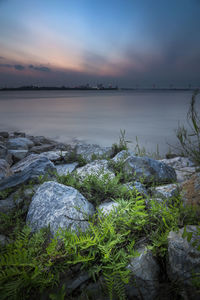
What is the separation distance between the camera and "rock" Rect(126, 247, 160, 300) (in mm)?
1345

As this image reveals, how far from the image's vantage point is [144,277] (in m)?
1.39

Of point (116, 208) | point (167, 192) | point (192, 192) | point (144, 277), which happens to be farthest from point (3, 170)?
point (192, 192)

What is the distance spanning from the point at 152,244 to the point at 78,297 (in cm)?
77

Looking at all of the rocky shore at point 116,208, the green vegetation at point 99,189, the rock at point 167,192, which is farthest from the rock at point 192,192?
the green vegetation at point 99,189

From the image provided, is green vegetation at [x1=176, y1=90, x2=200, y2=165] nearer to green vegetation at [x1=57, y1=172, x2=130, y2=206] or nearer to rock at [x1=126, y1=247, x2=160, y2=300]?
green vegetation at [x1=57, y1=172, x2=130, y2=206]

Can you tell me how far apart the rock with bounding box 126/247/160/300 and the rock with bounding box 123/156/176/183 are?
1.44 metres

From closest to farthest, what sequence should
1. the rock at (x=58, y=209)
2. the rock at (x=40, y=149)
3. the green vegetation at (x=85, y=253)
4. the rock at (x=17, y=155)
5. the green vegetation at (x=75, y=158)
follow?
the green vegetation at (x=85, y=253), the rock at (x=58, y=209), the green vegetation at (x=75, y=158), the rock at (x=17, y=155), the rock at (x=40, y=149)

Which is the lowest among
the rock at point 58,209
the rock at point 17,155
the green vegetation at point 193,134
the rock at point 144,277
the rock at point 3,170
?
the rock at point 17,155

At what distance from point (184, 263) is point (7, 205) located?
212 centimetres

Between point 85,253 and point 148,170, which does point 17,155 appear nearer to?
point 148,170

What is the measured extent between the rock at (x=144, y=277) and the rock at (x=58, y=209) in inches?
24.4

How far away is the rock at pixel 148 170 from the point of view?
2.94 meters

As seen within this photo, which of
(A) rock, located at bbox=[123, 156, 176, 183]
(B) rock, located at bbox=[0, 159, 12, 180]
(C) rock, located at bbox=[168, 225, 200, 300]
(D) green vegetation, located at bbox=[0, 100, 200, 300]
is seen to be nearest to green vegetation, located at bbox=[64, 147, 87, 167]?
(A) rock, located at bbox=[123, 156, 176, 183]

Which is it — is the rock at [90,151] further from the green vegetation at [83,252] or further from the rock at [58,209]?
the green vegetation at [83,252]
